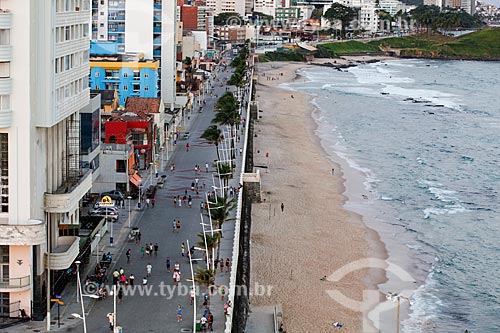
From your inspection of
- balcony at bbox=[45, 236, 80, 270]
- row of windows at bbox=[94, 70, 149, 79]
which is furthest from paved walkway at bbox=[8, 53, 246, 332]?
row of windows at bbox=[94, 70, 149, 79]

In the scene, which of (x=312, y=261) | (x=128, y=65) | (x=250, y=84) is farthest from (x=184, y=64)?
(x=312, y=261)

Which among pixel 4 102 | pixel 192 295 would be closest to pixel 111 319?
pixel 192 295

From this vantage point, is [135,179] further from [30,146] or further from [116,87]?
[116,87]

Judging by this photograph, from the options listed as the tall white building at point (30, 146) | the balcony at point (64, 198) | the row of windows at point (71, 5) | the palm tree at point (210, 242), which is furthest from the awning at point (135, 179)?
the tall white building at point (30, 146)

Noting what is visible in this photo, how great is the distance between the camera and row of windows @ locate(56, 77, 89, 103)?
3575 cm

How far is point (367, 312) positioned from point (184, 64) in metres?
81.2

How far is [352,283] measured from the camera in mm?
47000

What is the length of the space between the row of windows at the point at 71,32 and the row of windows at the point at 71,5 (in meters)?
0.64

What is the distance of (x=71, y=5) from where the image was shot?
125 ft

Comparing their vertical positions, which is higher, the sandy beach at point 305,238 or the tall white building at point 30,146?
the tall white building at point 30,146

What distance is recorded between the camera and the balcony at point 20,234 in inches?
1288

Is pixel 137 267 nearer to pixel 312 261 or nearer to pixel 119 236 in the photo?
pixel 119 236

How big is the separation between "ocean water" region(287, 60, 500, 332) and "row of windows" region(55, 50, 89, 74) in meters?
17.2

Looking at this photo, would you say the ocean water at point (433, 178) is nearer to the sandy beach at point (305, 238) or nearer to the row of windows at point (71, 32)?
the sandy beach at point (305, 238)
